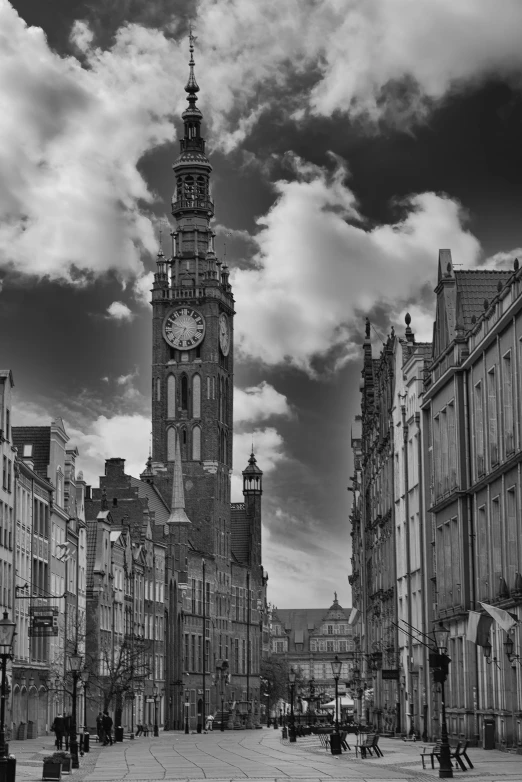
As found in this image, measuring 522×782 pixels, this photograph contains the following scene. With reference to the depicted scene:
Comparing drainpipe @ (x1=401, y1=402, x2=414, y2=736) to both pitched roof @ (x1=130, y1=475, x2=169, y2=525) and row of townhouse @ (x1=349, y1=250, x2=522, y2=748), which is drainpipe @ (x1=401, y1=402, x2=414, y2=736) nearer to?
row of townhouse @ (x1=349, y1=250, x2=522, y2=748)

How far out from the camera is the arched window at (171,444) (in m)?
177

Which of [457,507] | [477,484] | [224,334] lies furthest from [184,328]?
[477,484]

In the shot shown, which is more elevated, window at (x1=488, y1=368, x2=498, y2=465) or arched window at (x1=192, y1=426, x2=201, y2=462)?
arched window at (x1=192, y1=426, x2=201, y2=462)

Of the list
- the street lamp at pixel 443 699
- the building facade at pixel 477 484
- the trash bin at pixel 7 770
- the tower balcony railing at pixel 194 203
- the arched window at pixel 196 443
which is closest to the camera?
the trash bin at pixel 7 770

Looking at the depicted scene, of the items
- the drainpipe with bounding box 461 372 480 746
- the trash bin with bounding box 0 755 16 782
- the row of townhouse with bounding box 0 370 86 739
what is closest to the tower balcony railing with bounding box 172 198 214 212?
the row of townhouse with bounding box 0 370 86 739

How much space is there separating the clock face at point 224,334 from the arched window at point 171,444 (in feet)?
39.4

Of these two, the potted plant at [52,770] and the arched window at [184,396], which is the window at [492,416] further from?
the arched window at [184,396]

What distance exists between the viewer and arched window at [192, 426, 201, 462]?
579 ft

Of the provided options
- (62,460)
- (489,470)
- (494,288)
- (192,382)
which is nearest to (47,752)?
(489,470)

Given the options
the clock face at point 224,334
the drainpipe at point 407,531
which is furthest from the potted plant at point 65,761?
the clock face at point 224,334

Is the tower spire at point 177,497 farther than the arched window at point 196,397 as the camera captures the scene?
No

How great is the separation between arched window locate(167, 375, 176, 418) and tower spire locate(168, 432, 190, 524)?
11.0 feet

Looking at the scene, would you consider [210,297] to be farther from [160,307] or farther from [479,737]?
[479,737]

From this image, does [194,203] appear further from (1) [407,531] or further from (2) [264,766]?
(2) [264,766]
